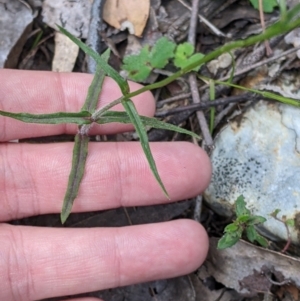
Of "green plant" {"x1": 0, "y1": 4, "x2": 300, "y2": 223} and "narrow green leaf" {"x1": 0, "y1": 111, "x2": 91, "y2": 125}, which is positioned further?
"narrow green leaf" {"x1": 0, "y1": 111, "x2": 91, "y2": 125}

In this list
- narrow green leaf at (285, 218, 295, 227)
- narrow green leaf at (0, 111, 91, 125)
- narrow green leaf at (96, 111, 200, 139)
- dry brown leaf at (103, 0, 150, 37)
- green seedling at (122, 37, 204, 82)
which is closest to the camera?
narrow green leaf at (0, 111, 91, 125)

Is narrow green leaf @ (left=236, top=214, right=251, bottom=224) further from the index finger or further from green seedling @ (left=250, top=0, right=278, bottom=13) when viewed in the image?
green seedling @ (left=250, top=0, right=278, bottom=13)

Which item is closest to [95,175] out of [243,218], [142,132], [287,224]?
[142,132]

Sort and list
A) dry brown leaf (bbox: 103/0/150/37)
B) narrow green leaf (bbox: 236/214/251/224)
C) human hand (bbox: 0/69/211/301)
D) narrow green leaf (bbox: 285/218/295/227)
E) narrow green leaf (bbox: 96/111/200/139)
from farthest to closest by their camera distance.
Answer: dry brown leaf (bbox: 103/0/150/37), narrow green leaf (bbox: 285/218/295/227), human hand (bbox: 0/69/211/301), narrow green leaf (bbox: 236/214/251/224), narrow green leaf (bbox: 96/111/200/139)

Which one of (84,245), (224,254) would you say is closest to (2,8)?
(84,245)

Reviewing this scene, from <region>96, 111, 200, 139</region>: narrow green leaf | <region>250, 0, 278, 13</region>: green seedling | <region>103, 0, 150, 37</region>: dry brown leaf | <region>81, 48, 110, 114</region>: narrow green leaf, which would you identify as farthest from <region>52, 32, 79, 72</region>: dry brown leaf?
<region>250, 0, 278, 13</region>: green seedling

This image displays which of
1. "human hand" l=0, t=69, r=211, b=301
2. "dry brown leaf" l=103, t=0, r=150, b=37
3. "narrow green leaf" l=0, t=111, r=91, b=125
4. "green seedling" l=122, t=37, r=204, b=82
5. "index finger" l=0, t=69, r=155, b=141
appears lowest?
"human hand" l=0, t=69, r=211, b=301

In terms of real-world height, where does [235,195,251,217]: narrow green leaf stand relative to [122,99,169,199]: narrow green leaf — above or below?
below

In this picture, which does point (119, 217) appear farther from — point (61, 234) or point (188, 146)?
point (188, 146)
